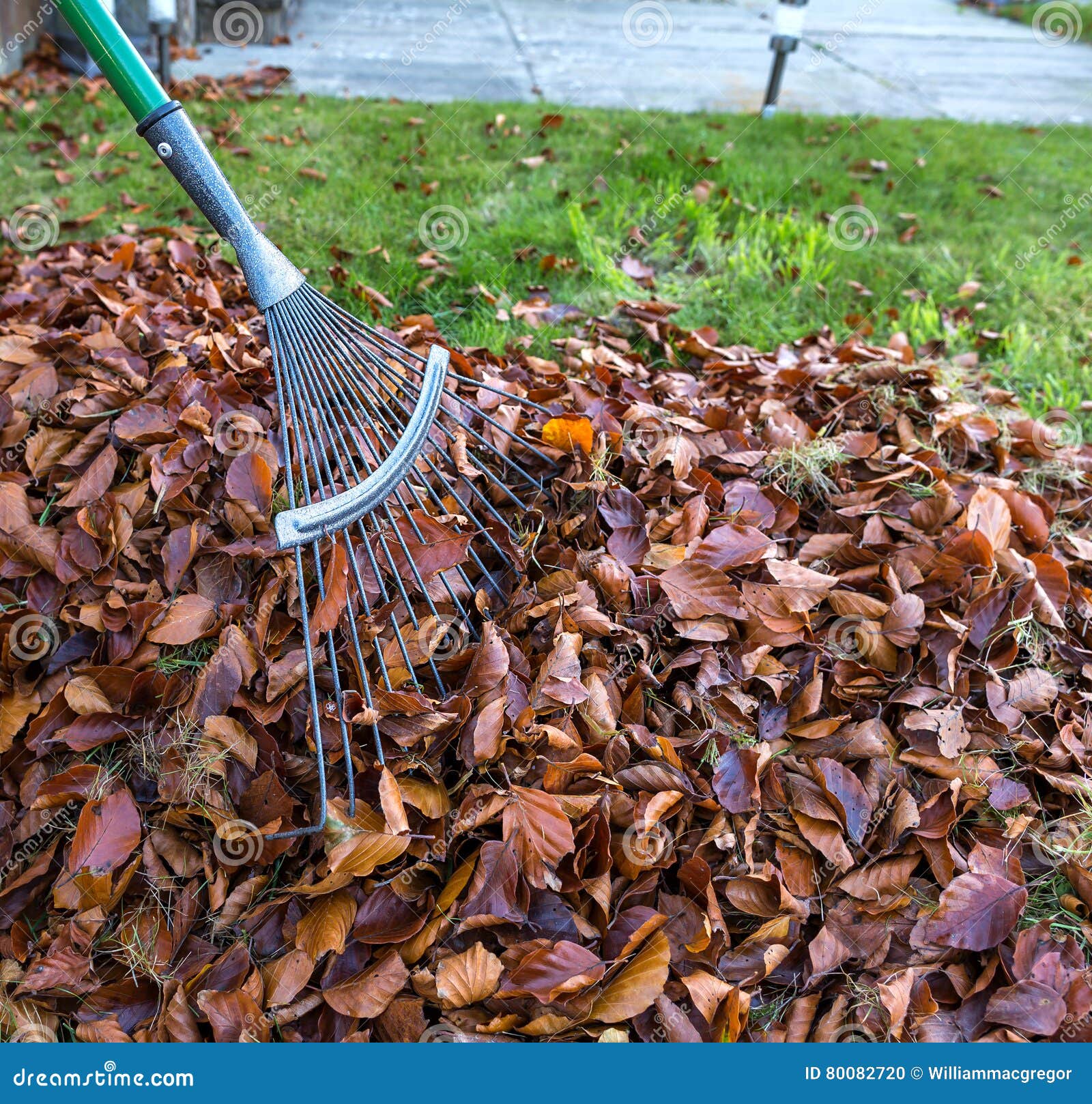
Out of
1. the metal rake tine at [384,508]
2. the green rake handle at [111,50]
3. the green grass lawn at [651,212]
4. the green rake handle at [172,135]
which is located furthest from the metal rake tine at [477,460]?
the green grass lawn at [651,212]

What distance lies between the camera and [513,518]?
1.96 meters

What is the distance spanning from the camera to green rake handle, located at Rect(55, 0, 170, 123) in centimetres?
165

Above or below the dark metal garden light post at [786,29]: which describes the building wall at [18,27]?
above

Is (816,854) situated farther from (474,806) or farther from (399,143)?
(399,143)

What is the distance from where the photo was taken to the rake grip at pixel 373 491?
1596 mm

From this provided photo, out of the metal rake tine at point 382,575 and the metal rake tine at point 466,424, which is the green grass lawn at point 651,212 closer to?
the metal rake tine at point 466,424

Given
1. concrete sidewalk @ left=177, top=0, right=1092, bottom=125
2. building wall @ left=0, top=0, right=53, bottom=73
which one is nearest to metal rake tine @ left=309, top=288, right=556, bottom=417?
concrete sidewalk @ left=177, top=0, right=1092, bottom=125

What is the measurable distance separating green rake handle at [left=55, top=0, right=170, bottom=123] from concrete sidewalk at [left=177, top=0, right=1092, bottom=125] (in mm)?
3475

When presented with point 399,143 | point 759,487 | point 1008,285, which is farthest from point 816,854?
point 399,143

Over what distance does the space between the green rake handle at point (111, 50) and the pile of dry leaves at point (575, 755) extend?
589mm

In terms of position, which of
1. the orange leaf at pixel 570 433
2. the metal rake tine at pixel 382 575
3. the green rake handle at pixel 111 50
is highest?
the green rake handle at pixel 111 50

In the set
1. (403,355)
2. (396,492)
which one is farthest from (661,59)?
(396,492)

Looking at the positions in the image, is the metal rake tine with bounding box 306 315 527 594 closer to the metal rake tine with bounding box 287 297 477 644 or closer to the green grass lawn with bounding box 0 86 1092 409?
the metal rake tine with bounding box 287 297 477 644
